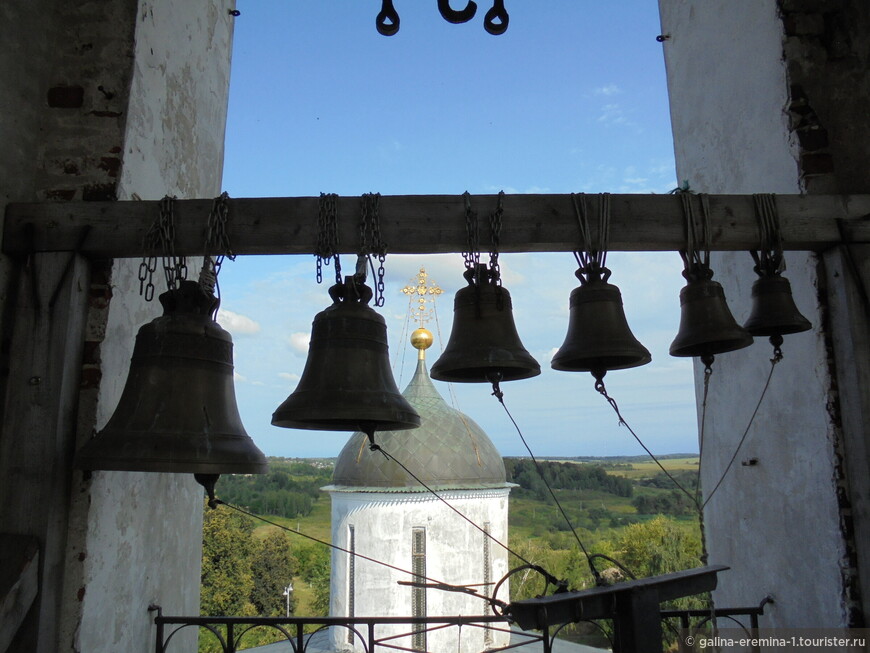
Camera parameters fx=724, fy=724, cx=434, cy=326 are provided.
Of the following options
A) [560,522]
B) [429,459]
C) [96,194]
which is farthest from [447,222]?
[560,522]

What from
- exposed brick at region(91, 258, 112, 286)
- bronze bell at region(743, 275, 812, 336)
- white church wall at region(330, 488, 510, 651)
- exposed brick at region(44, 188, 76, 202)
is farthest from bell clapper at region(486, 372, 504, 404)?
white church wall at region(330, 488, 510, 651)

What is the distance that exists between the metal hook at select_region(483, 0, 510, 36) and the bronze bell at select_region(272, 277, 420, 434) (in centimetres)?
106

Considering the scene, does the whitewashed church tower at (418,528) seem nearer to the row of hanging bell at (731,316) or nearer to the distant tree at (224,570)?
the row of hanging bell at (731,316)

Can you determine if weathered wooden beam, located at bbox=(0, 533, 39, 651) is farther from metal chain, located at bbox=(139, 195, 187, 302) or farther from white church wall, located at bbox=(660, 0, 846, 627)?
white church wall, located at bbox=(660, 0, 846, 627)

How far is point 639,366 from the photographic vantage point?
2.69 metres

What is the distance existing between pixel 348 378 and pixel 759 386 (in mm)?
1946

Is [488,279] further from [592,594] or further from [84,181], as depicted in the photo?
[84,181]

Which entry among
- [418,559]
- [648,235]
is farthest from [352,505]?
[648,235]

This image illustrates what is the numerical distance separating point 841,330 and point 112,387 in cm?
270

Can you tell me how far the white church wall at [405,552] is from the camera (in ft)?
33.3

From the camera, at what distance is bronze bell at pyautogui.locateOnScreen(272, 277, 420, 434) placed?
91.5 inches

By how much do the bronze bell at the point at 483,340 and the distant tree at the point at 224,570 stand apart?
27.0 meters

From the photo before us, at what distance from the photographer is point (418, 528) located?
1025 centimetres

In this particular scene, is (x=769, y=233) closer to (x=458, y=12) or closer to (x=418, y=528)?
(x=458, y=12)
